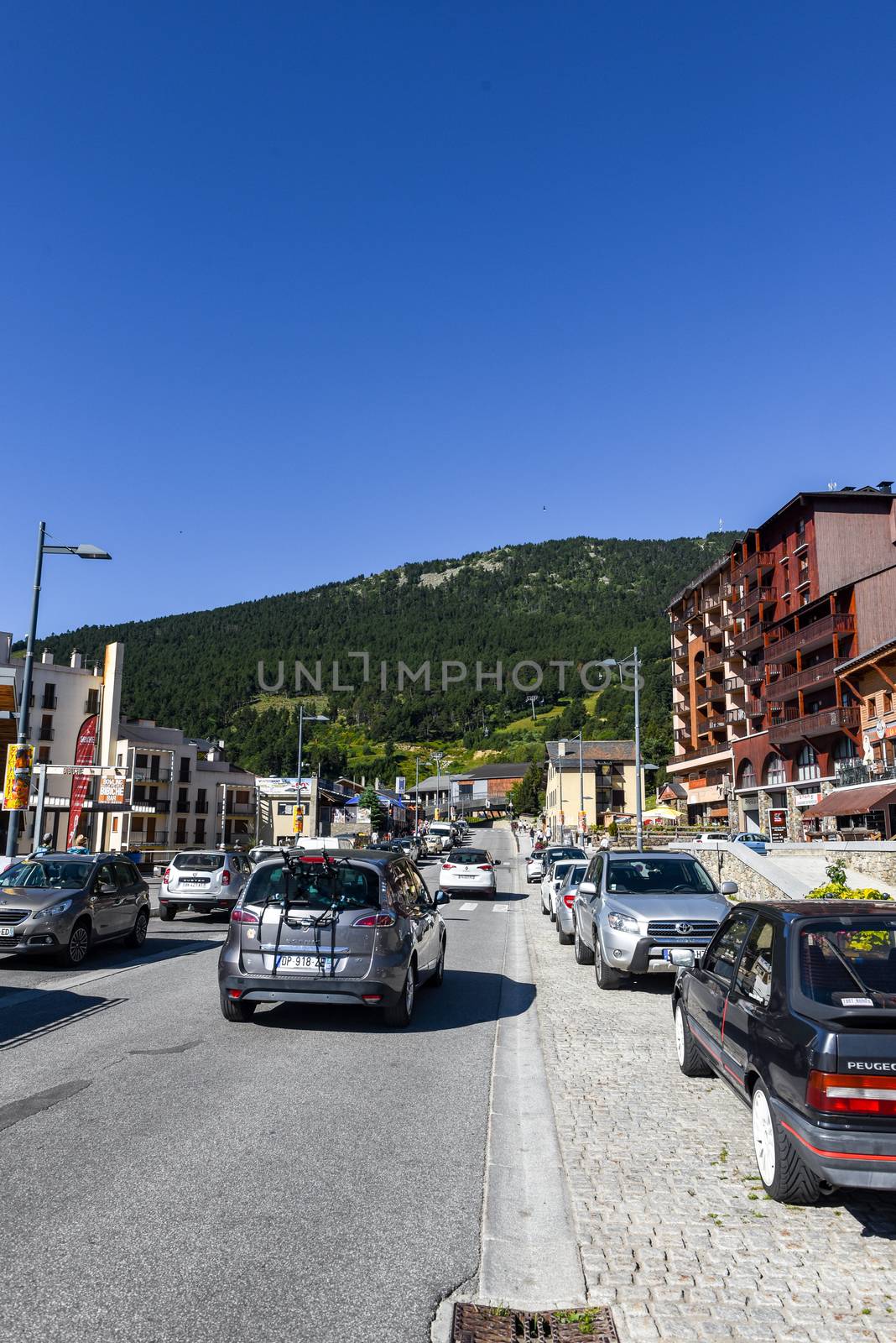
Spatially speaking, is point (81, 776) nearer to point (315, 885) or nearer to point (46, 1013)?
point (46, 1013)

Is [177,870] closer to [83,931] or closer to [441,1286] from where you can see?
[83,931]

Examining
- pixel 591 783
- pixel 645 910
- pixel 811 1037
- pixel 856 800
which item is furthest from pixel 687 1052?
pixel 591 783

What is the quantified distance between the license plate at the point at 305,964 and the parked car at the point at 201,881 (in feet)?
40.9

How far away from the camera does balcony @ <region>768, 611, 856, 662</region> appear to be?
1923 inches

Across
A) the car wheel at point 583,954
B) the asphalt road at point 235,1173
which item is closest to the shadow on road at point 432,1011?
the asphalt road at point 235,1173

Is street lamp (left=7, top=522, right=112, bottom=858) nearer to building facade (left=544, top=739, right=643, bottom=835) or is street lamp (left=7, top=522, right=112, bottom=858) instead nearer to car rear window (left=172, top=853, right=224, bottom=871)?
car rear window (left=172, top=853, right=224, bottom=871)

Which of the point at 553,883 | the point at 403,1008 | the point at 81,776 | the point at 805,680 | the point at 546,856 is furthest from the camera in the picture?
the point at 805,680

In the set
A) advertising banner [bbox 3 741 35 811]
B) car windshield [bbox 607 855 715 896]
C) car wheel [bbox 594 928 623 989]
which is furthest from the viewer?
advertising banner [bbox 3 741 35 811]

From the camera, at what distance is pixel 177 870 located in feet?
68.6

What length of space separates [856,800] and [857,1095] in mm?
38360

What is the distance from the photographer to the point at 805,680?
5184 centimetres

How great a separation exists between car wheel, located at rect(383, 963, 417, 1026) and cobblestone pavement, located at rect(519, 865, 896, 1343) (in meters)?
2.02

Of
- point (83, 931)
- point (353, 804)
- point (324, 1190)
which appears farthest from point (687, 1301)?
point (353, 804)

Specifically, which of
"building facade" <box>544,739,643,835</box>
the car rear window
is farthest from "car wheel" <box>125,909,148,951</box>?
"building facade" <box>544,739,643,835</box>
